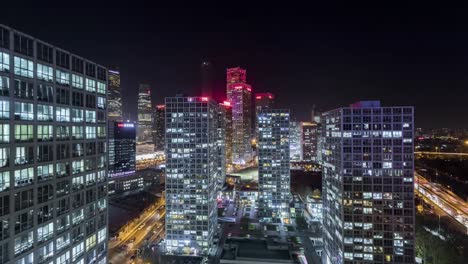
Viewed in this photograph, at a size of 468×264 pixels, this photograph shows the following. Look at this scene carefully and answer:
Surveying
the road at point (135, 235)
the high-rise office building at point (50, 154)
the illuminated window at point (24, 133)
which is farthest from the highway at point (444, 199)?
the illuminated window at point (24, 133)

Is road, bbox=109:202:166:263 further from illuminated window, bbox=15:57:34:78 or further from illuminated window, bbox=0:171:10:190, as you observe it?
illuminated window, bbox=15:57:34:78

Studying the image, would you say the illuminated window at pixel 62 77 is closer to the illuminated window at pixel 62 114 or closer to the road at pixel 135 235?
the illuminated window at pixel 62 114

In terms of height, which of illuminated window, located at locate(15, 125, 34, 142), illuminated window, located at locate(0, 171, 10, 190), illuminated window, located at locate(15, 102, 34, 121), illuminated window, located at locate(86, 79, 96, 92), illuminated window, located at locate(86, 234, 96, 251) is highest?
illuminated window, located at locate(86, 79, 96, 92)

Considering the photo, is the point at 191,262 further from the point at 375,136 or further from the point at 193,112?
the point at 375,136

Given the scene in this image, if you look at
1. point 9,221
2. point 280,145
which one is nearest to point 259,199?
point 280,145

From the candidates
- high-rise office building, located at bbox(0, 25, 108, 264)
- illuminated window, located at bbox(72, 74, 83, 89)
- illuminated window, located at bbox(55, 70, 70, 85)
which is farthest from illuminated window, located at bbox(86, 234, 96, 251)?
illuminated window, located at bbox(55, 70, 70, 85)

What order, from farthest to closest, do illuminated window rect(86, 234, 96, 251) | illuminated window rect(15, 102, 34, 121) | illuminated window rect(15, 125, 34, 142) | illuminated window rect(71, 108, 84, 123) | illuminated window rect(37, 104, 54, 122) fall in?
Answer: 1. illuminated window rect(86, 234, 96, 251)
2. illuminated window rect(71, 108, 84, 123)
3. illuminated window rect(37, 104, 54, 122)
4. illuminated window rect(15, 102, 34, 121)
5. illuminated window rect(15, 125, 34, 142)

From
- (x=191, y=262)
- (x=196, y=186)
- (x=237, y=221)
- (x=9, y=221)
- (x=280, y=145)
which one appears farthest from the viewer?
(x=280, y=145)
